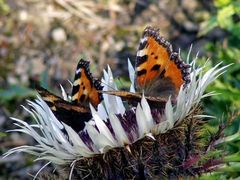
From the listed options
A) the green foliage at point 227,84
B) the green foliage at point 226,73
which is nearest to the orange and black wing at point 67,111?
the green foliage at point 227,84

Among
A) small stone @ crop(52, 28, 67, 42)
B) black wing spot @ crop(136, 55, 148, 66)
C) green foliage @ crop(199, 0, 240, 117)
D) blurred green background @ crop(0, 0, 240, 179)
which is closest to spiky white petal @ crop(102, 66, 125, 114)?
black wing spot @ crop(136, 55, 148, 66)

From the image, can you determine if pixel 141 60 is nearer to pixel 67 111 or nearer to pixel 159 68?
pixel 159 68

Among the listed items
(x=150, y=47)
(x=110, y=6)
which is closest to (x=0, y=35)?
(x=110, y=6)

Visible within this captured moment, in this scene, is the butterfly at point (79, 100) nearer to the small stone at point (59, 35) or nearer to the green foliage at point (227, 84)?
the green foliage at point (227, 84)

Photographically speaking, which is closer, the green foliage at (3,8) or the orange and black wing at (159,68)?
the orange and black wing at (159,68)

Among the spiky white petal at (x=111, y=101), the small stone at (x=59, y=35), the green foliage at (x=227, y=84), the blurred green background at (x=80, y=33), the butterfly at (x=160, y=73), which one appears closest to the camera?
the butterfly at (x=160, y=73)

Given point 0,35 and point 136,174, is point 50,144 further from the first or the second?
point 0,35

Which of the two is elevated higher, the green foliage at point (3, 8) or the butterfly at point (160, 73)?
the green foliage at point (3, 8)
